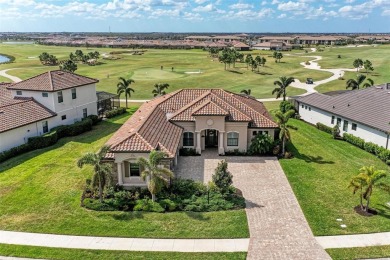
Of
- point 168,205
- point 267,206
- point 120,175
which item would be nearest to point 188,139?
point 120,175

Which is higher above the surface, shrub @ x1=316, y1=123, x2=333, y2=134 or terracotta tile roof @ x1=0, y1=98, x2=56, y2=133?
terracotta tile roof @ x1=0, y1=98, x2=56, y2=133

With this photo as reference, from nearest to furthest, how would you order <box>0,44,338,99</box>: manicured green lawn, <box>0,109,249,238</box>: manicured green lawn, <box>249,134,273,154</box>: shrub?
<box>0,109,249,238</box>: manicured green lawn
<box>249,134,273,154</box>: shrub
<box>0,44,338,99</box>: manicured green lawn

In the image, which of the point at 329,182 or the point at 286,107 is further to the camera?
the point at 286,107

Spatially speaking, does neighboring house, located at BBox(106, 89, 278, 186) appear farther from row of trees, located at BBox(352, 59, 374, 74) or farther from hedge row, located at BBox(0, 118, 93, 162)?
row of trees, located at BBox(352, 59, 374, 74)

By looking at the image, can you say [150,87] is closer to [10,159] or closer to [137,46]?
[10,159]

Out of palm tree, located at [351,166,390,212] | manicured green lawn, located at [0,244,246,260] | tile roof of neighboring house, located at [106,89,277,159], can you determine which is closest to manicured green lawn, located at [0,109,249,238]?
manicured green lawn, located at [0,244,246,260]

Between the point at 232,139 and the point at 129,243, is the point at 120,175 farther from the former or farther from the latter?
the point at 232,139

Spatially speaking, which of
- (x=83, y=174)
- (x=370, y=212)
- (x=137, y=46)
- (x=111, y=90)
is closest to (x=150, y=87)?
(x=111, y=90)
